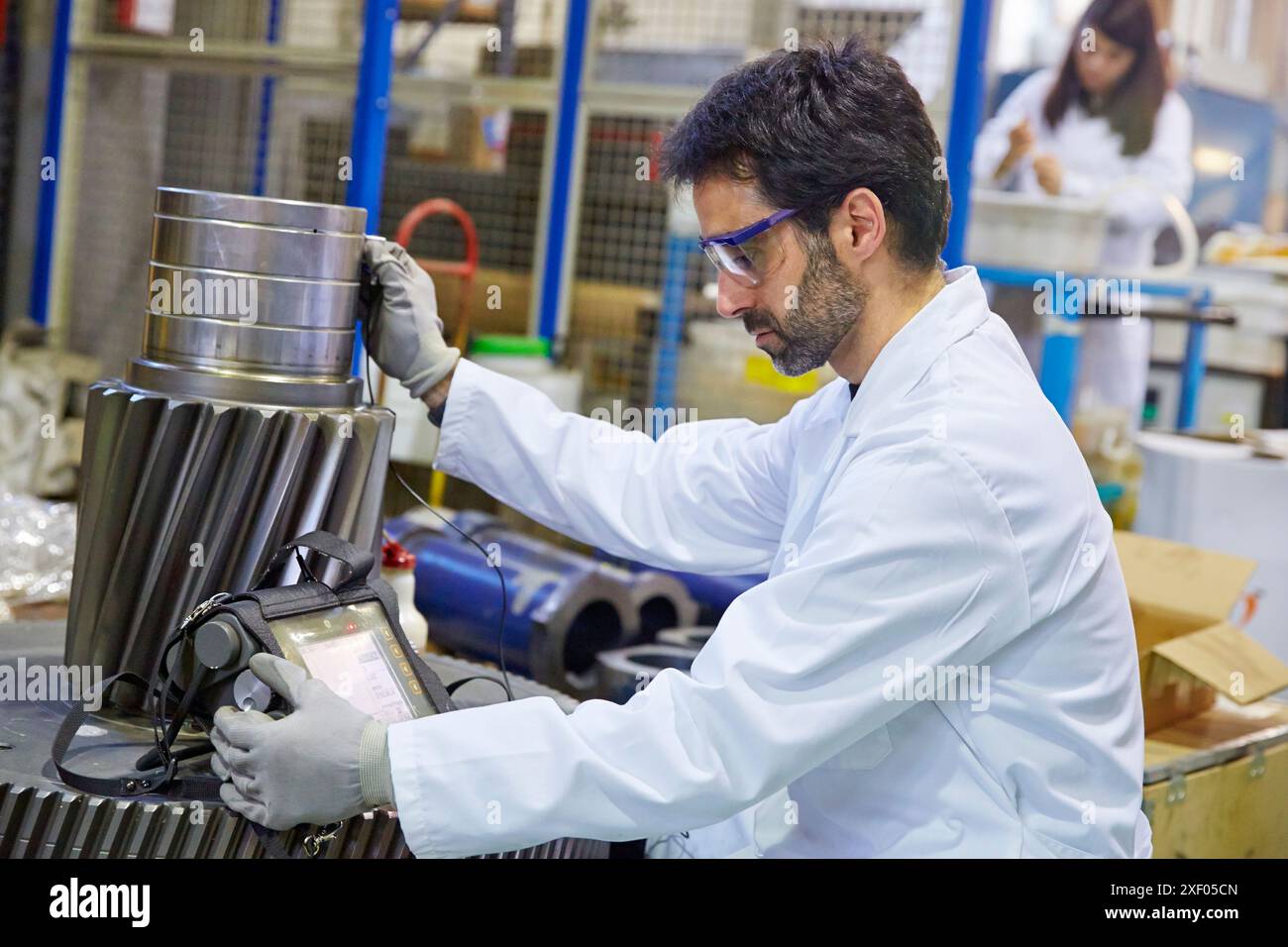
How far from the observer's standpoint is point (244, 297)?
1.65 metres

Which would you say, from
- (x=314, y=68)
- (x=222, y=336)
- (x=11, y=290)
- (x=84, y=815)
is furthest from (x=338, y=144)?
(x=84, y=815)

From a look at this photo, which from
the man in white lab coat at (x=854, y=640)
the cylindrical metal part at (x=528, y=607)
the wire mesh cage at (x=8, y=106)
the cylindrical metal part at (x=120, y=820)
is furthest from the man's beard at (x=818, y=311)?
the wire mesh cage at (x=8, y=106)

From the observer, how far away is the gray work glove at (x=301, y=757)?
135 cm

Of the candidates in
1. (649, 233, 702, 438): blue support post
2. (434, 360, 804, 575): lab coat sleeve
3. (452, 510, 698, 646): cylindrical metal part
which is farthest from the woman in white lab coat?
(434, 360, 804, 575): lab coat sleeve

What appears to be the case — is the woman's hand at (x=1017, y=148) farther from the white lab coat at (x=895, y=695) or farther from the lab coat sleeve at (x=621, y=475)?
the white lab coat at (x=895, y=695)

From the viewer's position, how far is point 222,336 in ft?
5.45

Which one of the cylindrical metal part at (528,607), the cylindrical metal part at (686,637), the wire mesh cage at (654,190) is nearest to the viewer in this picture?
the cylindrical metal part at (528,607)

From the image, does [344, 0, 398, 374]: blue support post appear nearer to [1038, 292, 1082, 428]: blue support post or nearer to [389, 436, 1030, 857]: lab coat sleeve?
[1038, 292, 1082, 428]: blue support post

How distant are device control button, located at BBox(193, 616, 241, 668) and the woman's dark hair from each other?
183 inches

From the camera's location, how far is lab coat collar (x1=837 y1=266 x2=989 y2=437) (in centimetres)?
157

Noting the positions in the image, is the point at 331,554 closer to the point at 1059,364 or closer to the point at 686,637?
the point at 686,637

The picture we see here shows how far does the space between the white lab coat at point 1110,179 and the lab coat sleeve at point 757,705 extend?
11.8ft

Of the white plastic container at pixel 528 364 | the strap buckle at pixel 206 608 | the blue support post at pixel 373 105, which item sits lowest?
the strap buckle at pixel 206 608
